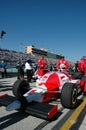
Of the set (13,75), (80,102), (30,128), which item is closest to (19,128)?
(30,128)

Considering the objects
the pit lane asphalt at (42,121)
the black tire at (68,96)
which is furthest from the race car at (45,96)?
the pit lane asphalt at (42,121)

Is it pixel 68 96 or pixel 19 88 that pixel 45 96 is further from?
pixel 19 88

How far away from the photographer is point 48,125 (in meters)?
3.92

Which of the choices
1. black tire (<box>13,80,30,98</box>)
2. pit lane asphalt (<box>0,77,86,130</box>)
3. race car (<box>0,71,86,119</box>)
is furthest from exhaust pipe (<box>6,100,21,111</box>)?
black tire (<box>13,80,30,98</box>)

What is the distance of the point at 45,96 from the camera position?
5.34 meters

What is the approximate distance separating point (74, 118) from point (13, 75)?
15.2 metres

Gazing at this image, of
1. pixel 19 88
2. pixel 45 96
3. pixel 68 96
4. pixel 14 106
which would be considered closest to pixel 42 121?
pixel 14 106

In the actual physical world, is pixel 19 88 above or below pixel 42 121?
above

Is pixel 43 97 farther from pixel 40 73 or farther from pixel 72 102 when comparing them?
pixel 40 73

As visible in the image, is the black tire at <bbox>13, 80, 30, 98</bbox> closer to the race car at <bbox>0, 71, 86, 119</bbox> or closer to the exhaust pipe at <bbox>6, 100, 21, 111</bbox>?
the race car at <bbox>0, 71, 86, 119</bbox>

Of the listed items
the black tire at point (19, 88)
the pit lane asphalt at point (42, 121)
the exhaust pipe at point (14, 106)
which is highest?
the black tire at point (19, 88)

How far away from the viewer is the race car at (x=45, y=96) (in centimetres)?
412

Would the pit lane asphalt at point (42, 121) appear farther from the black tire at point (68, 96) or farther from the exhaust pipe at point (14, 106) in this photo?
the exhaust pipe at point (14, 106)

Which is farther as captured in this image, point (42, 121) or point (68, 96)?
point (68, 96)
